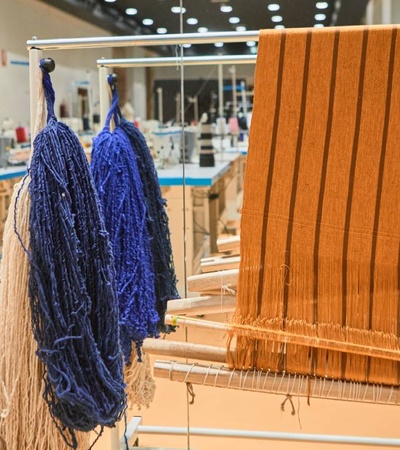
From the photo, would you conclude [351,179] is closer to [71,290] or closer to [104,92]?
[71,290]

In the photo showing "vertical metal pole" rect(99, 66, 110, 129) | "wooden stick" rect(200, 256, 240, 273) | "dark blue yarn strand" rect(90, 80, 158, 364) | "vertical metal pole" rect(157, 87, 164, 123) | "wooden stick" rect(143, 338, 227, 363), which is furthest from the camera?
"vertical metal pole" rect(157, 87, 164, 123)

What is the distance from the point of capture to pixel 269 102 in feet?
4.39

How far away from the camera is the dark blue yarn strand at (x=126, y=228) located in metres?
1.86

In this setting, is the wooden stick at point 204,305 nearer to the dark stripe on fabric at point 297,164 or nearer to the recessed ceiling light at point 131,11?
the dark stripe on fabric at point 297,164

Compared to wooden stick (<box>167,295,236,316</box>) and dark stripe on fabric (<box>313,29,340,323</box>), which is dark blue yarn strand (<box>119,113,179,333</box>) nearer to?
wooden stick (<box>167,295,236,316</box>)

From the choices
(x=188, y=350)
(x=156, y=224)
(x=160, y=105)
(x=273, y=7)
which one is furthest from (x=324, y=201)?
(x=160, y=105)

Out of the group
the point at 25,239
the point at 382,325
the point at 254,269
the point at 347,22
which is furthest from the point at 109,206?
the point at 347,22

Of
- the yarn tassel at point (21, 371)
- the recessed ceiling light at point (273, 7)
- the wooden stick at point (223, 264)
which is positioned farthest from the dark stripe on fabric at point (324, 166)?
the recessed ceiling light at point (273, 7)

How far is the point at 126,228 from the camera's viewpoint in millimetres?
1866

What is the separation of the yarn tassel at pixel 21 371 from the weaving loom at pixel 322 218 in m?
0.34

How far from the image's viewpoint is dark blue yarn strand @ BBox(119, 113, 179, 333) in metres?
2.02

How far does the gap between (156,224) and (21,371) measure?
72 cm

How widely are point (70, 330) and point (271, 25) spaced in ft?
5.05

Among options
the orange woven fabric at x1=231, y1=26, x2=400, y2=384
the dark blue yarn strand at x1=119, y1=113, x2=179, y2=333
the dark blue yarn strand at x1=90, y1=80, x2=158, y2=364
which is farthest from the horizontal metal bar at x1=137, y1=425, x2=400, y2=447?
the orange woven fabric at x1=231, y1=26, x2=400, y2=384
